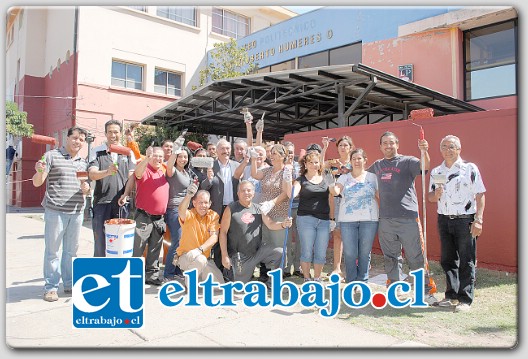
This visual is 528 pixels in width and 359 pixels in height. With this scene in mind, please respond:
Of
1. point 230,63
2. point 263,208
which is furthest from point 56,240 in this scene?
point 230,63

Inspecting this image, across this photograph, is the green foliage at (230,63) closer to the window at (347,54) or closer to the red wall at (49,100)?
the window at (347,54)

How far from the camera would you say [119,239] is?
139 inches

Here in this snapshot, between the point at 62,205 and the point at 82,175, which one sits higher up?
the point at 82,175

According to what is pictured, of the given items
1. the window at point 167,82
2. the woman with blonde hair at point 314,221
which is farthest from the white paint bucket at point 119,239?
the window at point 167,82

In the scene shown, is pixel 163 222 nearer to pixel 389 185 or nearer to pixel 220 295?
pixel 220 295

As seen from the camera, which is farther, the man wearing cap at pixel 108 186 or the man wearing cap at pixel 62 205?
the man wearing cap at pixel 108 186

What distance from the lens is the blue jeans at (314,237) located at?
400 centimetres

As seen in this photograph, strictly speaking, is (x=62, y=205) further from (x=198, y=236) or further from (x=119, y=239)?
(x=198, y=236)

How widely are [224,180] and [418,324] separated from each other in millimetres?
2417

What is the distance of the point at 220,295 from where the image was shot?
377 centimetres

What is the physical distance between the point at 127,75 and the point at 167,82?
143 cm

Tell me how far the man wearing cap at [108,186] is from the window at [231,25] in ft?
35.8

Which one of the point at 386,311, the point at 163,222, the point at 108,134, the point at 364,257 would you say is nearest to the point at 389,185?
the point at 364,257

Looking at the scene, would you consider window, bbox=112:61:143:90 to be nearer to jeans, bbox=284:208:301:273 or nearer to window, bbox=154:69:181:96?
window, bbox=154:69:181:96
